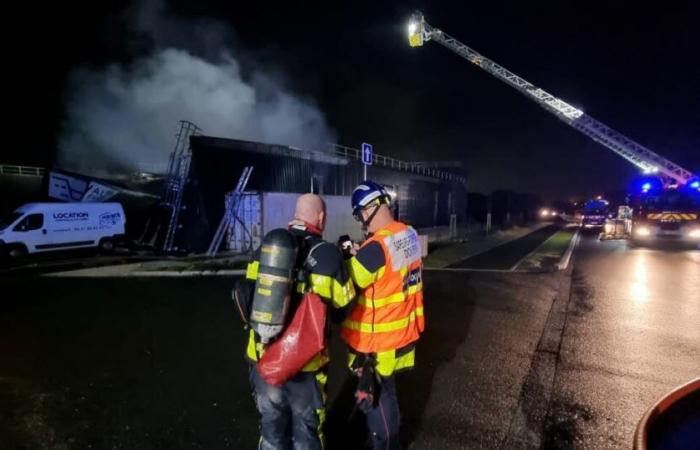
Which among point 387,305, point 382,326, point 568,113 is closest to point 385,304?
point 387,305

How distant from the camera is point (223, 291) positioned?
768cm

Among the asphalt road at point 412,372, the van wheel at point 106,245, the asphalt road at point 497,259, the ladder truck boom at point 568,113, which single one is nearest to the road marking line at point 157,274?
the asphalt road at point 412,372

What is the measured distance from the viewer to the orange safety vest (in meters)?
2.25

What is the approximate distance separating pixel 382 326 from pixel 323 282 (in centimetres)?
59

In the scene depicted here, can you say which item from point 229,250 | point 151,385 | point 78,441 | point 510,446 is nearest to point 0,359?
point 151,385

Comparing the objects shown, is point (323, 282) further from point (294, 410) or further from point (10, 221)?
point (10, 221)

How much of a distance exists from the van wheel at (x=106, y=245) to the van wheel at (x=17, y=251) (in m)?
2.22

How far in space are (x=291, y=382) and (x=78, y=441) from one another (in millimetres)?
2025

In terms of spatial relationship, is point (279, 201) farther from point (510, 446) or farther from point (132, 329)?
point (510, 446)

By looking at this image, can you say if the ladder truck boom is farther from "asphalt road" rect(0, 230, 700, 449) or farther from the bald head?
the bald head

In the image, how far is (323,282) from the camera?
6.25 feet

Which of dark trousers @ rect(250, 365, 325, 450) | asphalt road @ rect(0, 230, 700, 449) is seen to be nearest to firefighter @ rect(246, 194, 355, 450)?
dark trousers @ rect(250, 365, 325, 450)

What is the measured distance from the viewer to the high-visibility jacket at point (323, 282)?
1.91m

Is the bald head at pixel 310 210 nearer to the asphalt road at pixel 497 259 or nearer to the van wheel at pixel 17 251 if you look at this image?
the asphalt road at pixel 497 259
